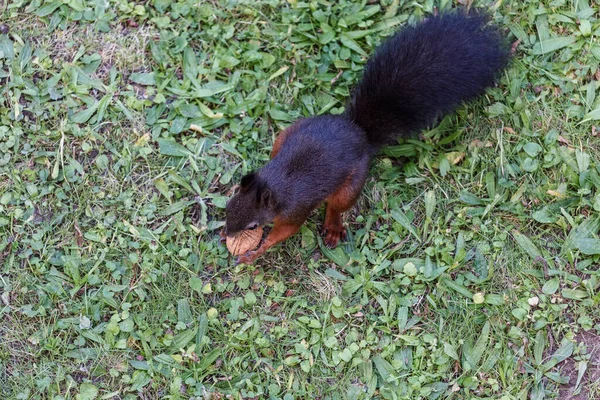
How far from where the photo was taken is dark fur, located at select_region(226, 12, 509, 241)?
414 centimetres

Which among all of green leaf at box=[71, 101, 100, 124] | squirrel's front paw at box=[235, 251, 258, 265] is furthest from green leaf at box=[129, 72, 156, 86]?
squirrel's front paw at box=[235, 251, 258, 265]

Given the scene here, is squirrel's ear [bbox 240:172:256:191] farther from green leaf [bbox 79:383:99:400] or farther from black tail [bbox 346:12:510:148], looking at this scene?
green leaf [bbox 79:383:99:400]

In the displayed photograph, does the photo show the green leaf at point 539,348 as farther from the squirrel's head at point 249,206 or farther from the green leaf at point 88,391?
the green leaf at point 88,391

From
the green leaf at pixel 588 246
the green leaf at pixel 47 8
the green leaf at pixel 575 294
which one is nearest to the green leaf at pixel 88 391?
the green leaf at pixel 47 8

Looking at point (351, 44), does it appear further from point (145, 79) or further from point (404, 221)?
point (145, 79)

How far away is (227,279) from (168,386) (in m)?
0.70

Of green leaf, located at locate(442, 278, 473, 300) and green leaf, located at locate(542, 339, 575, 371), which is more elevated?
green leaf, located at locate(442, 278, 473, 300)

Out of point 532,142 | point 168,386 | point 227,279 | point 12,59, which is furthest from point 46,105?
point 532,142

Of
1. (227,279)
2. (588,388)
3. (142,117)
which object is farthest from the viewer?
(142,117)

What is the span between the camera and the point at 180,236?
14.9ft

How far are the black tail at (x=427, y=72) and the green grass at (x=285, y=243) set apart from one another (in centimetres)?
44

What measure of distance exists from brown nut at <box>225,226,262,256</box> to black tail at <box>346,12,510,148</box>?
933 mm

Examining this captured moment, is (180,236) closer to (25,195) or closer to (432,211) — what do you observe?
(25,195)

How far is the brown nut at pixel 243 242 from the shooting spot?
14.7 feet
